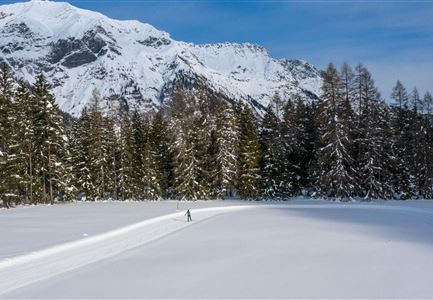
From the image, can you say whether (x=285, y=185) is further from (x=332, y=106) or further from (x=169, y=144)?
(x=169, y=144)

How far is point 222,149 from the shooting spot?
60.6m

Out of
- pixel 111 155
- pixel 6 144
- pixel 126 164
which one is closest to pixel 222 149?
pixel 126 164

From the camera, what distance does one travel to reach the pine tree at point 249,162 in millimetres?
59531

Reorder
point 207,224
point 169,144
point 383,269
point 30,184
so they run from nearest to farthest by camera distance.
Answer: point 383,269 < point 207,224 < point 30,184 < point 169,144

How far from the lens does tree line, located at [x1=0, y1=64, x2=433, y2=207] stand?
51219mm

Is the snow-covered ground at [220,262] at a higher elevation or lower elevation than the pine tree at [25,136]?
lower

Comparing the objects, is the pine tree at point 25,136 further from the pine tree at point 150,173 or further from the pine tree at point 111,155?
the pine tree at point 150,173

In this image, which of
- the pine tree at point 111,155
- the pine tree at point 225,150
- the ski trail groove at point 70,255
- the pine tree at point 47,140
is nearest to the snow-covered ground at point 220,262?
the ski trail groove at point 70,255

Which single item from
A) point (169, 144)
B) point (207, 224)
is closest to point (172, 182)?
point (169, 144)

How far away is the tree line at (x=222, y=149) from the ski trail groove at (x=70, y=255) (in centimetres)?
2563

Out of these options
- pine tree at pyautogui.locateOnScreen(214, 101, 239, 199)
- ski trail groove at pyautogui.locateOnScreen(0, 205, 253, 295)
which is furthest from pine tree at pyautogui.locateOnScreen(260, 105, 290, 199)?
ski trail groove at pyautogui.locateOnScreen(0, 205, 253, 295)

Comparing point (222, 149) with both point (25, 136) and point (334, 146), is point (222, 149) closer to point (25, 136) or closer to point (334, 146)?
point (334, 146)

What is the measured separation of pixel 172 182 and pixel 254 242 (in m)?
46.2

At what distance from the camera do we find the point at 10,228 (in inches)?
1023
